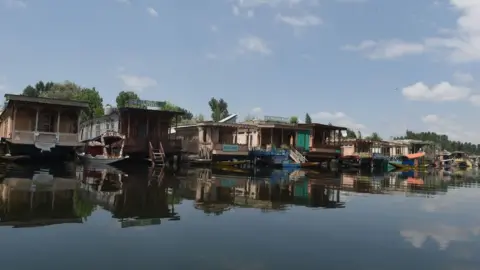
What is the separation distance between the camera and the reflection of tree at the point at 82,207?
9952 millimetres

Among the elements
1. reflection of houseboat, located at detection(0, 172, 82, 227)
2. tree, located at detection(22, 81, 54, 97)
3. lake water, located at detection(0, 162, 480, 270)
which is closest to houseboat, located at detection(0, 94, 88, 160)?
reflection of houseboat, located at detection(0, 172, 82, 227)

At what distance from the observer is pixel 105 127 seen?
3778cm

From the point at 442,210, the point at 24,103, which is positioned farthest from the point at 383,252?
the point at 24,103

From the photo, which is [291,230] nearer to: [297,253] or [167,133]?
[297,253]

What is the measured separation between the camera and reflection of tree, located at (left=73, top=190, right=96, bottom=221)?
9.95 metres

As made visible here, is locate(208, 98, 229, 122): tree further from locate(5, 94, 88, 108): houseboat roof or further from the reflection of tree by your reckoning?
the reflection of tree

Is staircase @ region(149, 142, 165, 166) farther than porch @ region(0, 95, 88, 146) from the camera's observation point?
Yes

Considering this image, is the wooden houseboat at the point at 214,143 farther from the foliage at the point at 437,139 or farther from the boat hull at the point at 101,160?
the foliage at the point at 437,139

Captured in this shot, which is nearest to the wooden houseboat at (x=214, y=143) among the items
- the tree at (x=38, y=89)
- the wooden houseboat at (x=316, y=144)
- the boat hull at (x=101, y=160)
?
the wooden houseboat at (x=316, y=144)

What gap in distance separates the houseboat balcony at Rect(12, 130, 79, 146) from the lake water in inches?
565

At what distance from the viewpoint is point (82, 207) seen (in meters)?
10.9

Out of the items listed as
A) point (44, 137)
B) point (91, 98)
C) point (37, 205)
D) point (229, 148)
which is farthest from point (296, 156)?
point (91, 98)

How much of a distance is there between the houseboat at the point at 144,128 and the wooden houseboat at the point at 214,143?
1884 millimetres

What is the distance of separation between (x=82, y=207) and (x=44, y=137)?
65.2 ft
